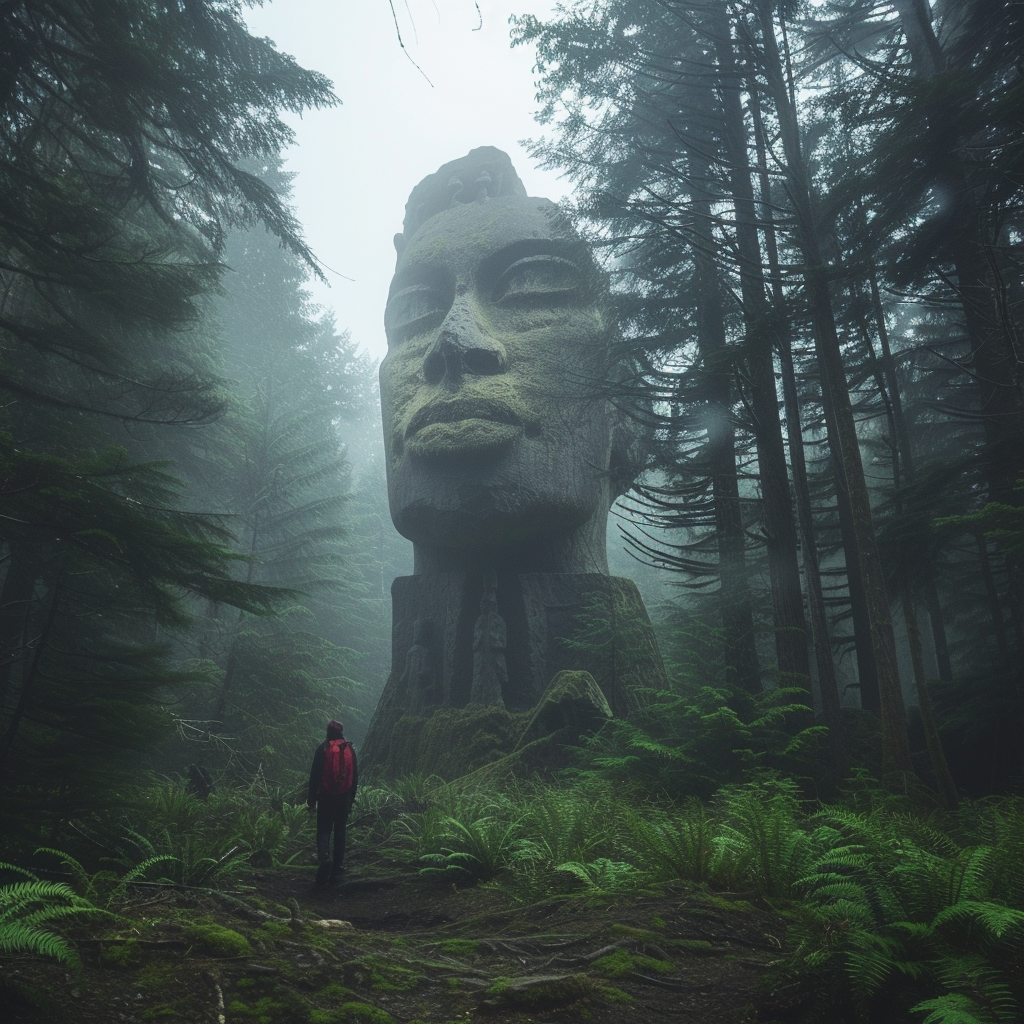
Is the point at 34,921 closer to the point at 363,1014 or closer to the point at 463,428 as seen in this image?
the point at 363,1014

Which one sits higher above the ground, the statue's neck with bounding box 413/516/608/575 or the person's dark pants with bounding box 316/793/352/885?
the statue's neck with bounding box 413/516/608/575

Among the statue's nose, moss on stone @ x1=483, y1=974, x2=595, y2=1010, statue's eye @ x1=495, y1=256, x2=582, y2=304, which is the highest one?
statue's eye @ x1=495, y1=256, x2=582, y2=304

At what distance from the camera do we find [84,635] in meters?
7.42

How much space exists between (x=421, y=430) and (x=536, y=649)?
3.36 meters

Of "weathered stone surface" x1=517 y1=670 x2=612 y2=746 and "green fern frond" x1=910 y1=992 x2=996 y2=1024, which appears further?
"weathered stone surface" x1=517 y1=670 x2=612 y2=746

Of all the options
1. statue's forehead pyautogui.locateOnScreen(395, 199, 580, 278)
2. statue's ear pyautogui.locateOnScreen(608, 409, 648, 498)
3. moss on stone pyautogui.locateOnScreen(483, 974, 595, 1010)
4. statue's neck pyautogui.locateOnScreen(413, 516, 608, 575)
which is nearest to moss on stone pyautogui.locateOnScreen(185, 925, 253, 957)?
moss on stone pyautogui.locateOnScreen(483, 974, 595, 1010)

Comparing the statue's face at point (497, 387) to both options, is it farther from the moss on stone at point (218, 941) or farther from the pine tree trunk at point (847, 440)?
the moss on stone at point (218, 941)

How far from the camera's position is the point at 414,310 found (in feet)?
37.4

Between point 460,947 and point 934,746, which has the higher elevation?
point 934,746

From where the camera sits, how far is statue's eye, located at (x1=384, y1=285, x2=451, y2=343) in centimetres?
1112

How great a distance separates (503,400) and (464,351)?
896mm

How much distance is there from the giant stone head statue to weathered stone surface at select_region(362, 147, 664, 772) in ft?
0.08

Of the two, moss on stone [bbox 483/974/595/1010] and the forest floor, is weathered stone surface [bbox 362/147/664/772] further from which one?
moss on stone [bbox 483/974/595/1010]

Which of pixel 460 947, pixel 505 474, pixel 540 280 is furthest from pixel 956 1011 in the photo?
pixel 540 280
